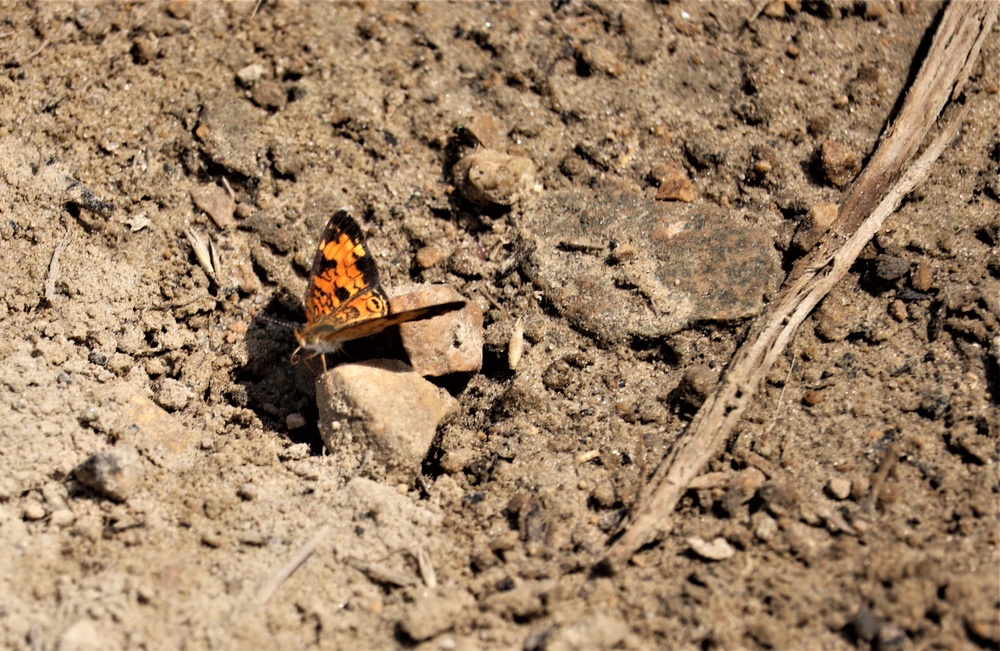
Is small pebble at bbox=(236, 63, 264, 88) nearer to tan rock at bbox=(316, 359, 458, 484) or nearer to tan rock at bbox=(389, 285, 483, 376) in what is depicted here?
tan rock at bbox=(389, 285, 483, 376)

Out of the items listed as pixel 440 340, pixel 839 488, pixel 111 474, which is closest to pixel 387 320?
pixel 440 340

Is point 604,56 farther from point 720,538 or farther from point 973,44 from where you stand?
point 720,538

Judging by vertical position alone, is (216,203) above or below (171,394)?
above

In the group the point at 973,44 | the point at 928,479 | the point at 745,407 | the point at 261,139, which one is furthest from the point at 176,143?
the point at 973,44

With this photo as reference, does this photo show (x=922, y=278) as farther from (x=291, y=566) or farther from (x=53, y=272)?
(x=53, y=272)

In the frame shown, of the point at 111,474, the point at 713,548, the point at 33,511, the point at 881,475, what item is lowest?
the point at 33,511

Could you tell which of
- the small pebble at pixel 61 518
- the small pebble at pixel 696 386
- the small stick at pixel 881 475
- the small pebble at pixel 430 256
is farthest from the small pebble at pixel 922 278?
the small pebble at pixel 61 518

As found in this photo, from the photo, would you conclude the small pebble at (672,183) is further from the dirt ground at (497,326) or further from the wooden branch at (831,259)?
the wooden branch at (831,259)
